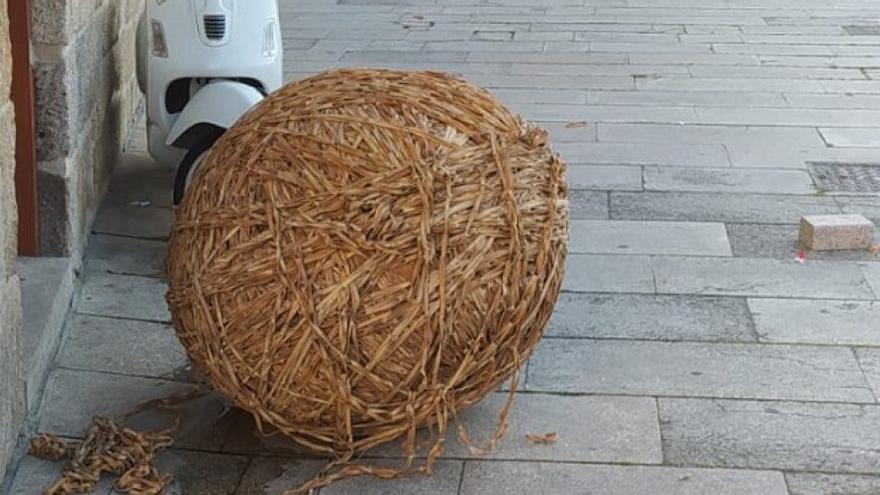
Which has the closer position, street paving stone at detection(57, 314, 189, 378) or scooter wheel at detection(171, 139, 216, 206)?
street paving stone at detection(57, 314, 189, 378)

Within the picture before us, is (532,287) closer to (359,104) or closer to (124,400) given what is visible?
(359,104)

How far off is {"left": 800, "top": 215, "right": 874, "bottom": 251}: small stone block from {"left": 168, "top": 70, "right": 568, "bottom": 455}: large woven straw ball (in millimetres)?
2036

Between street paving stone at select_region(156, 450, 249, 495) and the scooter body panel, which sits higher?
the scooter body panel

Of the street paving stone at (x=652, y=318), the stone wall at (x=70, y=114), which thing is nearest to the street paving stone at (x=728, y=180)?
the street paving stone at (x=652, y=318)

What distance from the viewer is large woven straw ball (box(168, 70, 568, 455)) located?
3.53 meters

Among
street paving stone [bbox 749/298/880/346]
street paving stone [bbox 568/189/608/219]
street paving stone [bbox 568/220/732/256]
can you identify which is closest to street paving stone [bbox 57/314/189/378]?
street paving stone [bbox 568/220/732/256]

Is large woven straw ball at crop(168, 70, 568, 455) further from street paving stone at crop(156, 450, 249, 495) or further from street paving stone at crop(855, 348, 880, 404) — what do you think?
street paving stone at crop(855, 348, 880, 404)

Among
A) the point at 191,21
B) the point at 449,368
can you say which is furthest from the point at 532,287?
the point at 191,21

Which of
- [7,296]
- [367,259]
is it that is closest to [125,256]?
[7,296]

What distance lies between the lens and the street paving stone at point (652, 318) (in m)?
4.80

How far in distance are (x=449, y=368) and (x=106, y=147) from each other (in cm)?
258

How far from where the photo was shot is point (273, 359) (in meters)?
3.62

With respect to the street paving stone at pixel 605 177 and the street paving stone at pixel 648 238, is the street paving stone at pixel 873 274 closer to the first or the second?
the street paving stone at pixel 648 238

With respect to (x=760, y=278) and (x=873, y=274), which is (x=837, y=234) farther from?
(x=760, y=278)
